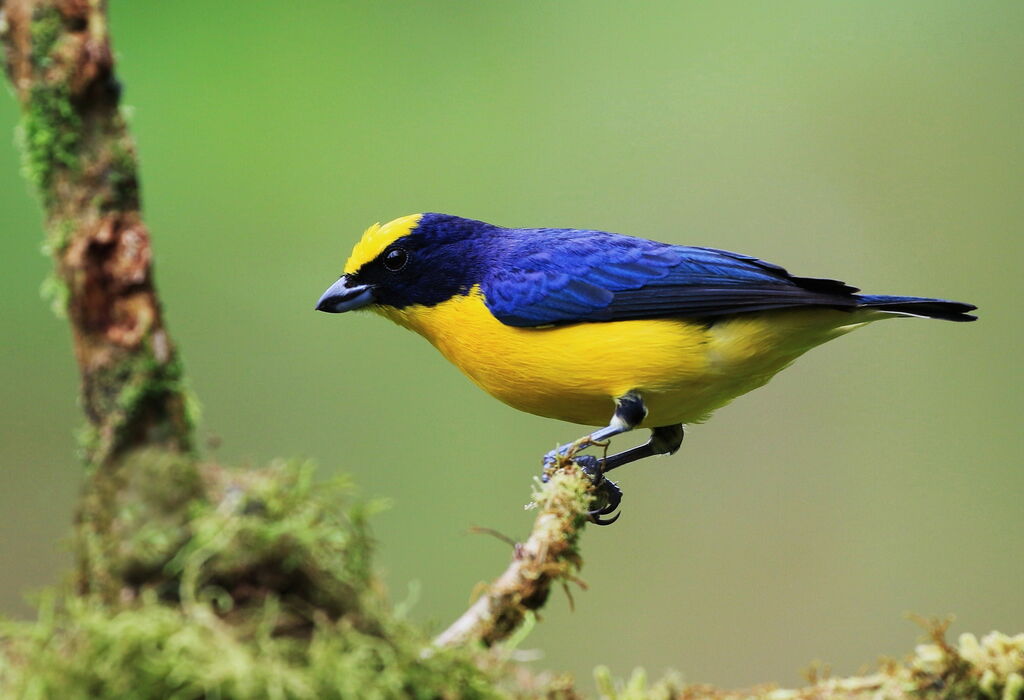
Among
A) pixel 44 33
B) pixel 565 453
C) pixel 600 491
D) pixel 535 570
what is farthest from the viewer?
pixel 600 491

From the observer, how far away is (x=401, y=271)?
5.69 metres

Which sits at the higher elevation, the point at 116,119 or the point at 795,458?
the point at 116,119

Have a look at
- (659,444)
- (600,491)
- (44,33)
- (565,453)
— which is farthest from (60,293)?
(659,444)

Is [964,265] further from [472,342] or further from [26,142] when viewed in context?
[26,142]

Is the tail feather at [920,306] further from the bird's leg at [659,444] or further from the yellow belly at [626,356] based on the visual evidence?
the bird's leg at [659,444]

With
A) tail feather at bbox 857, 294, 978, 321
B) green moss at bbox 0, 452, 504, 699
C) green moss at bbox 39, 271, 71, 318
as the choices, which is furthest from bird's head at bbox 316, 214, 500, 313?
green moss at bbox 0, 452, 504, 699

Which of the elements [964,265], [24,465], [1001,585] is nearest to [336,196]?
[24,465]

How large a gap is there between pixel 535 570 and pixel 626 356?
7.91ft

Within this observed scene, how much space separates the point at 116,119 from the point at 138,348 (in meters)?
0.58

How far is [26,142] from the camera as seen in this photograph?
7.79 ft

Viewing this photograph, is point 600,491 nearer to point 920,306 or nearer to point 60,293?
point 920,306

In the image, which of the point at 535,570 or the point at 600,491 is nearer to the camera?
the point at 535,570

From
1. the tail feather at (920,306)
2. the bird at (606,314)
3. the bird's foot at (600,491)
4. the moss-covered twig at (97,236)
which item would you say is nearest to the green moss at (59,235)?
the moss-covered twig at (97,236)

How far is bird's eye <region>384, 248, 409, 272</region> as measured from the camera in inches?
223
